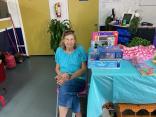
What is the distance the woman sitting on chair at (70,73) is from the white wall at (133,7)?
7.28 feet

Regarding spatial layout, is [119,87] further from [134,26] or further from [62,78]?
[134,26]

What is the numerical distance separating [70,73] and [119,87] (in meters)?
0.66

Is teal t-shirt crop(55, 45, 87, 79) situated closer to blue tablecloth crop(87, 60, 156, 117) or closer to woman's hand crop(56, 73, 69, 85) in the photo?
woman's hand crop(56, 73, 69, 85)

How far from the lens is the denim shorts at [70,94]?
5.81 feet

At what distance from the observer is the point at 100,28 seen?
3.95 meters

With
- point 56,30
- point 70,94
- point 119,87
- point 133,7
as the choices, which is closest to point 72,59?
point 70,94

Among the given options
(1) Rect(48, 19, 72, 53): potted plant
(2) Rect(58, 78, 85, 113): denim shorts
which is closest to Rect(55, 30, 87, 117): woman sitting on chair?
(2) Rect(58, 78, 85, 113): denim shorts

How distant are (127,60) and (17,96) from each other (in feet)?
5.75

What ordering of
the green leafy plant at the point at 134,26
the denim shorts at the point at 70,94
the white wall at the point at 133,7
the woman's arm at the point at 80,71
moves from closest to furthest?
the denim shorts at the point at 70,94
the woman's arm at the point at 80,71
the green leafy plant at the point at 134,26
the white wall at the point at 133,7

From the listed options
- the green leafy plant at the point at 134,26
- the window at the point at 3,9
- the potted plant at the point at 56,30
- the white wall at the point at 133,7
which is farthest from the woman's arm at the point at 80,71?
the window at the point at 3,9

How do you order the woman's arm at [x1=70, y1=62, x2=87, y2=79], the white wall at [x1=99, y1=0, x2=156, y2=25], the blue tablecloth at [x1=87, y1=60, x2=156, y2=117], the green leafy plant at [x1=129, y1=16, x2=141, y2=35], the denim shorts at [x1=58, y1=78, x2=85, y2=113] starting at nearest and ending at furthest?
the blue tablecloth at [x1=87, y1=60, x2=156, y2=117] < the denim shorts at [x1=58, y1=78, x2=85, y2=113] < the woman's arm at [x1=70, y1=62, x2=87, y2=79] < the green leafy plant at [x1=129, y1=16, x2=141, y2=35] < the white wall at [x1=99, y1=0, x2=156, y2=25]

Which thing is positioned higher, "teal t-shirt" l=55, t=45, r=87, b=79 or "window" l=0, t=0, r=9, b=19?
"window" l=0, t=0, r=9, b=19

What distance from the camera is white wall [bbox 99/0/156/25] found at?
146 inches

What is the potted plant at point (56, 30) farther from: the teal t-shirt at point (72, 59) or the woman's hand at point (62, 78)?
the woman's hand at point (62, 78)
